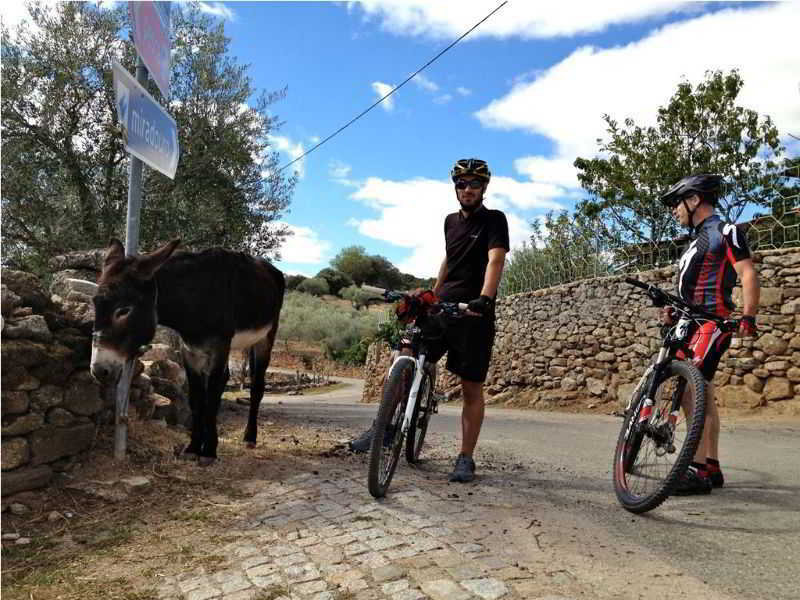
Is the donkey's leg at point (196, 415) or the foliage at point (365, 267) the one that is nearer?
the donkey's leg at point (196, 415)

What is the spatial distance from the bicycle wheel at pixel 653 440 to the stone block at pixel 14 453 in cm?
369

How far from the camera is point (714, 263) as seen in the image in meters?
3.87

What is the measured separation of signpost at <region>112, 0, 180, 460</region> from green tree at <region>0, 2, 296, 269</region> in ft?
12.8

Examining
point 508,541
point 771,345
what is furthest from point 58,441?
point 771,345

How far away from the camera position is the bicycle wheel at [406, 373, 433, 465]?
4.10 meters

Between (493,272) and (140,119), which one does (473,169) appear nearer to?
(493,272)

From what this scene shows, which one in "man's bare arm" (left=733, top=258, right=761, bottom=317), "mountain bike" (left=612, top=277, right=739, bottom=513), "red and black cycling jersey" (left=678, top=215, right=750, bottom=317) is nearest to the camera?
"mountain bike" (left=612, top=277, right=739, bottom=513)

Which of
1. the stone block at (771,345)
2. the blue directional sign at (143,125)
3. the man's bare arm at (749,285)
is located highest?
the blue directional sign at (143,125)

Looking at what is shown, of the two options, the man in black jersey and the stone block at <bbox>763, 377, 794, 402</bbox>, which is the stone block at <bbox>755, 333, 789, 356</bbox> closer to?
the stone block at <bbox>763, 377, 794, 402</bbox>

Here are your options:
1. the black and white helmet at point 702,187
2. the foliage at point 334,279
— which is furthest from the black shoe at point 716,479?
the foliage at point 334,279

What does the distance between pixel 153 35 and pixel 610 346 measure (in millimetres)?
10202

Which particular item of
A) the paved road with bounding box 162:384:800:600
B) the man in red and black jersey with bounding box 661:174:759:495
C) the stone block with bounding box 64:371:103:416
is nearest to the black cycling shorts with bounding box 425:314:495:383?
the paved road with bounding box 162:384:800:600

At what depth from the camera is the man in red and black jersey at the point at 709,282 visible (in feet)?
12.1

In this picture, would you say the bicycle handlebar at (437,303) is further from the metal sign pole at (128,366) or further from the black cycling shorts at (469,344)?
the metal sign pole at (128,366)
